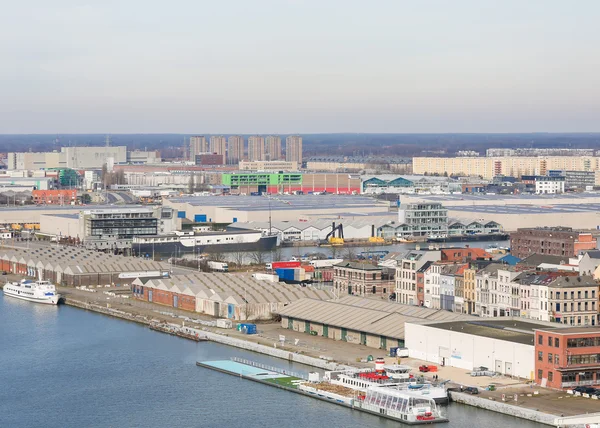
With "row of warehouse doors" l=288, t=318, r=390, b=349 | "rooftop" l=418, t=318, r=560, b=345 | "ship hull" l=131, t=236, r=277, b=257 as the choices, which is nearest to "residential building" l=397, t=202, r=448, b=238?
"ship hull" l=131, t=236, r=277, b=257

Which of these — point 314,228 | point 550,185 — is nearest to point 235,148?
point 550,185

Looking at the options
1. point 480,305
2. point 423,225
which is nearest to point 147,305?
point 480,305

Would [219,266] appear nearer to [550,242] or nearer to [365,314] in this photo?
[550,242]

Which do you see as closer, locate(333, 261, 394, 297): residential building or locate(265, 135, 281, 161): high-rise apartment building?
locate(333, 261, 394, 297): residential building

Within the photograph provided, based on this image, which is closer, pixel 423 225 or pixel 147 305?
pixel 147 305

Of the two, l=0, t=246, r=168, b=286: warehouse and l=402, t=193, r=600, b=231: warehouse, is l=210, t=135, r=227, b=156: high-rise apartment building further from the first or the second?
l=0, t=246, r=168, b=286: warehouse

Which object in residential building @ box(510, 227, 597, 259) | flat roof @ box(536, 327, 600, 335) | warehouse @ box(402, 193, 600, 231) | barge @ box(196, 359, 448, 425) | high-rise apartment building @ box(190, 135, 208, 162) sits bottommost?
barge @ box(196, 359, 448, 425)

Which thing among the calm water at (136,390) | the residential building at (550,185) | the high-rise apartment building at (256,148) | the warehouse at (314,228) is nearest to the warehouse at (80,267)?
the calm water at (136,390)

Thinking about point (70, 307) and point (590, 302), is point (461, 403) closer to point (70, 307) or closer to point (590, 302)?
point (590, 302)
